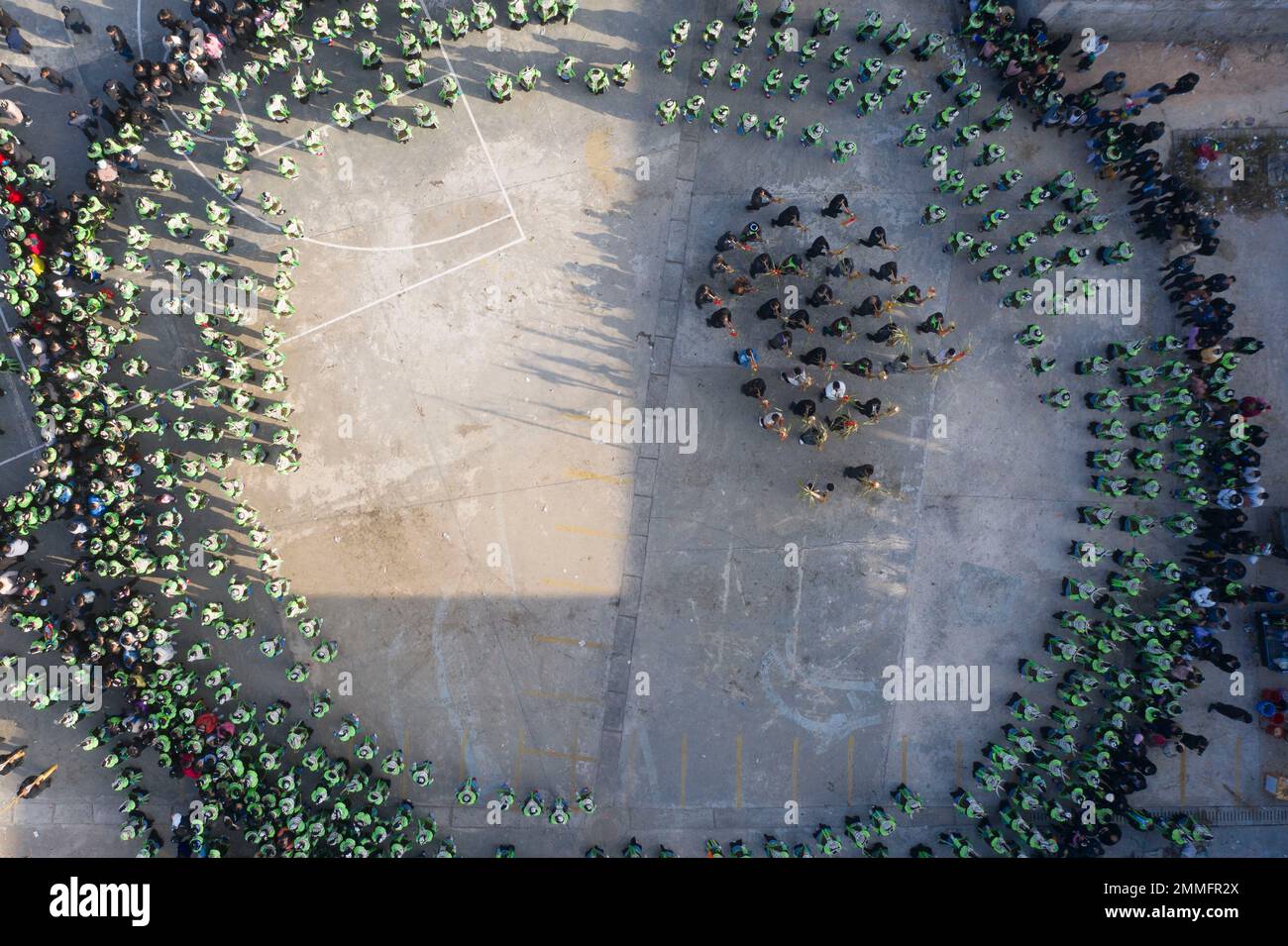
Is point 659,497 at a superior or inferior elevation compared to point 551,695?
superior

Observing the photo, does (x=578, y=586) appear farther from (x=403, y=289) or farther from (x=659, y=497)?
(x=403, y=289)

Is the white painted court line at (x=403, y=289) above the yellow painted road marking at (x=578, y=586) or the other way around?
above

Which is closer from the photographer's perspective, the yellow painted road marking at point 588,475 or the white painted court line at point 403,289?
the white painted court line at point 403,289

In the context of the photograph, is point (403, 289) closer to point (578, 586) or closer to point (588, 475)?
point (588, 475)

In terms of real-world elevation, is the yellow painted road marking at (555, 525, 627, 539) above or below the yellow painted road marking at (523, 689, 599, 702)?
above

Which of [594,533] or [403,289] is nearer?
[403,289]

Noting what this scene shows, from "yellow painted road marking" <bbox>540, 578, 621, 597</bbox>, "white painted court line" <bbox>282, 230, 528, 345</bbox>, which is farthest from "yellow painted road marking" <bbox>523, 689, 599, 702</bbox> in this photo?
"white painted court line" <bbox>282, 230, 528, 345</bbox>

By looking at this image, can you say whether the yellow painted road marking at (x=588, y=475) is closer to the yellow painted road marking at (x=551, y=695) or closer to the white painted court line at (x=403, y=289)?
the yellow painted road marking at (x=551, y=695)

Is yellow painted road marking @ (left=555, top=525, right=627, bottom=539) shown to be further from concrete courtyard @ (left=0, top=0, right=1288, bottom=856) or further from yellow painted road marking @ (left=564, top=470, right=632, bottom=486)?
yellow painted road marking @ (left=564, top=470, right=632, bottom=486)

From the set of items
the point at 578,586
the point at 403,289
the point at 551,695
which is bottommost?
the point at 551,695

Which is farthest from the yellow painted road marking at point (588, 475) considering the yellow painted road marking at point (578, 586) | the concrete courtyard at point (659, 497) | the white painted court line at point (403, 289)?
the white painted court line at point (403, 289)

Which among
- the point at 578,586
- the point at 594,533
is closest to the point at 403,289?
the point at 594,533
